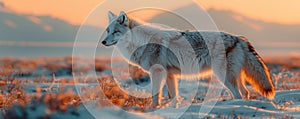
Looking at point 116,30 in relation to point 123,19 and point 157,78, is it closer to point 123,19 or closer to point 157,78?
point 123,19

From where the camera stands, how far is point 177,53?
838cm

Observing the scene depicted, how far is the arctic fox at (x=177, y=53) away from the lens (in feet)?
26.9

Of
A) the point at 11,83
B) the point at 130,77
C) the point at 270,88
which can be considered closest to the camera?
the point at 270,88

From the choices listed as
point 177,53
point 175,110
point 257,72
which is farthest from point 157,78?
point 175,110

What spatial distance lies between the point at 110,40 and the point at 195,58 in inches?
67.3

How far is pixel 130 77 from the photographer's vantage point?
43.4 feet

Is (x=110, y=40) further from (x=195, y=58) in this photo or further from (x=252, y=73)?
(x=252, y=73)

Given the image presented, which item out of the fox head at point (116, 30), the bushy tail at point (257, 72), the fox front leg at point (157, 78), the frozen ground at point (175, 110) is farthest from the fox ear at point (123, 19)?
the bushy tail at point (257, 72)

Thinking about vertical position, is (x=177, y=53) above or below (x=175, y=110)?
above

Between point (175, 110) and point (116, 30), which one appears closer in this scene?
point (175, 110)

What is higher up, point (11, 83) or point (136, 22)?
point (136, 22)

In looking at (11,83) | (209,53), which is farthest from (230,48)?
(11,83)

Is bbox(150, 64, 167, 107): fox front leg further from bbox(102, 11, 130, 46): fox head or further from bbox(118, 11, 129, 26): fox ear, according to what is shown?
bbox(118, 11, 129, 26): fox ear

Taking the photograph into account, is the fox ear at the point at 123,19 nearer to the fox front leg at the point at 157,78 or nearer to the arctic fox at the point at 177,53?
the arctic fox at the point at 177,53
